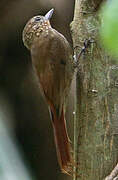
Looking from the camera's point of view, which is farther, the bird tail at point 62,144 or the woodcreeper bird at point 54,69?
the woodcreeper bird at point 54,69

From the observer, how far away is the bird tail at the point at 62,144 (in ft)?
4.96

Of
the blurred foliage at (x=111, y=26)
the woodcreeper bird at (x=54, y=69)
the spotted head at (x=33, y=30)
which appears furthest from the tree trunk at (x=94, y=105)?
the blurred foliage at (x=111, y=26)

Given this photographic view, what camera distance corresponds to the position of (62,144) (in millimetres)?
1560

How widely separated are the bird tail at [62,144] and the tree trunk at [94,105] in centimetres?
9

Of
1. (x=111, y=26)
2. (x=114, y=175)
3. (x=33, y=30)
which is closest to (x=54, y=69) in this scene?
(x=33, y=30)

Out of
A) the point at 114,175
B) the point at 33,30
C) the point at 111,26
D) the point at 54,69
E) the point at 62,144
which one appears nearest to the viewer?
the point at 111,26

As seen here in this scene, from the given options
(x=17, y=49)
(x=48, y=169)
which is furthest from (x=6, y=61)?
(x=48, y=169)

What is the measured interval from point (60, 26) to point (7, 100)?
850mm

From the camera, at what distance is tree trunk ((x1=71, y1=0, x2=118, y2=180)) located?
1.34 meters

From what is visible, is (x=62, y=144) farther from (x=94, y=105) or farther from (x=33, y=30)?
(x=33, y=30)

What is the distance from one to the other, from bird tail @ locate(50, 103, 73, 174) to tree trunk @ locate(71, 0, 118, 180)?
3.5 inches

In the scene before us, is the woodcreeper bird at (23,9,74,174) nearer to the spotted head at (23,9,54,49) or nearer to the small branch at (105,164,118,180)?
the spotted head at (23,9,54,49)

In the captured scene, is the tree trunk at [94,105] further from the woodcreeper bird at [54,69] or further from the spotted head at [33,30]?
the spotted head at [33,30]

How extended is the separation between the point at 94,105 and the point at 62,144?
0.90 feet
